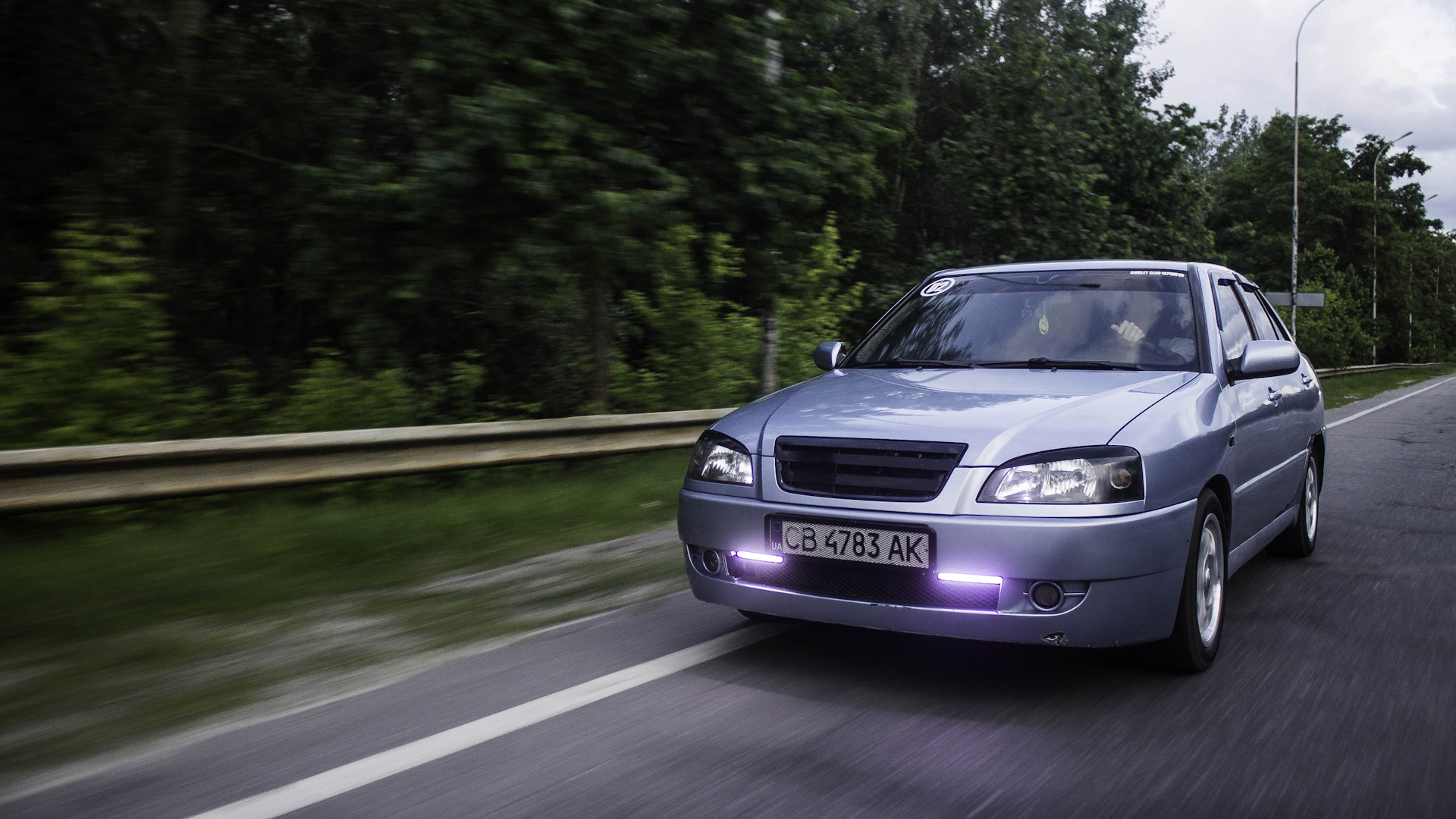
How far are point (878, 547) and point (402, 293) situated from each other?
6.50 m

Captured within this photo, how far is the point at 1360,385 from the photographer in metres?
34.7

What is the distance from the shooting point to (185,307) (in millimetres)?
13422

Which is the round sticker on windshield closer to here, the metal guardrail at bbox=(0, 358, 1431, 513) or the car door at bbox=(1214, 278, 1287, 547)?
the car door at bbox=(1214, 278, 1287, 547)

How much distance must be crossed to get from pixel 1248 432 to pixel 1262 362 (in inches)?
13.8

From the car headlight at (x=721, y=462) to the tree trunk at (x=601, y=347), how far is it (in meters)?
7.36

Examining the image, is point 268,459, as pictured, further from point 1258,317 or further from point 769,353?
point 769,353

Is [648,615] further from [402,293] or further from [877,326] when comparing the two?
[402,293]

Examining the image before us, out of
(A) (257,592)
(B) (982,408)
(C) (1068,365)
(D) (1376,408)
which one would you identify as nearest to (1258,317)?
(C) (1068,365)

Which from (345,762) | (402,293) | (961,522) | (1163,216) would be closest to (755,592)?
(961,522)

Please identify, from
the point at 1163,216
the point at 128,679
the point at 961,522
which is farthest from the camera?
the point at 1163,216

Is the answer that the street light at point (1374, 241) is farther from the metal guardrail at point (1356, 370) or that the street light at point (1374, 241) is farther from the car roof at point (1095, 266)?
the car roof at point (1095, 266)

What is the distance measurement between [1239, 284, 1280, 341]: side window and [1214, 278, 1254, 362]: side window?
8.9 inches

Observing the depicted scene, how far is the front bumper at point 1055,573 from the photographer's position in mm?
3793

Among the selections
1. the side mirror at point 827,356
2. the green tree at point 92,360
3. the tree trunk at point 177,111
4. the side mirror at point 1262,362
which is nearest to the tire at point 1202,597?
the side mirror at point 1262,362
